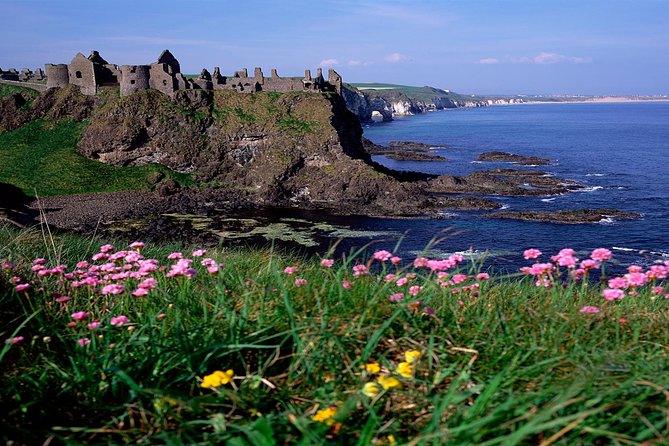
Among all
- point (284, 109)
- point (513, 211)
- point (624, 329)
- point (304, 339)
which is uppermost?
point (284, 109)

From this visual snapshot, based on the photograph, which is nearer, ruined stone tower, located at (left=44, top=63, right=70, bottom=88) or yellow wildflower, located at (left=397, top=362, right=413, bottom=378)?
yellow wildflower, located at (left=397, top=362, right=413, bottom=378)

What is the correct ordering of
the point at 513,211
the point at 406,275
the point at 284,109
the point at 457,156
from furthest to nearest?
the point at 457,156 < the point at 284,109 < the point at 513,211 < the point at 406,275

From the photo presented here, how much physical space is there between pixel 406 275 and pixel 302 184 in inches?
2223

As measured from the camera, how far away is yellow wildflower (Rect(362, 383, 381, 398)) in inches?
111

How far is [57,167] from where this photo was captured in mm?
60562

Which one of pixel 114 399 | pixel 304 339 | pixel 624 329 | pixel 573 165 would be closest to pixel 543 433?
pixel 304 339

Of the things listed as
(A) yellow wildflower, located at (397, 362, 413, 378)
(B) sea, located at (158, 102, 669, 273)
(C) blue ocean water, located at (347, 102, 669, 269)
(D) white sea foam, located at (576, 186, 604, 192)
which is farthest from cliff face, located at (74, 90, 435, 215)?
(A) yellow wildflower, located at (397, 362, 413, 378)

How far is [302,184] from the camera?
6109 centimetres

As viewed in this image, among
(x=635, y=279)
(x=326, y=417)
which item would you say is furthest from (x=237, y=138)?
(x=326, y=417)

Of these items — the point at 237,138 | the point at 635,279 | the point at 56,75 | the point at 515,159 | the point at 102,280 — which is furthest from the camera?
the point at 515,159

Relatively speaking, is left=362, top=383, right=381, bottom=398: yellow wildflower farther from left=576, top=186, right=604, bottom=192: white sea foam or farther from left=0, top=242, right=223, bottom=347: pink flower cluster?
left=576, top=186, right=604, bottom=192: white sea foam

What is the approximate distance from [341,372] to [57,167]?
217 ft

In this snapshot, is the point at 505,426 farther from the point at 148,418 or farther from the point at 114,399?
the point at 114,399

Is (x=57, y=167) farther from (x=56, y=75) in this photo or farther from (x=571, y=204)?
(x=571, y=204)
